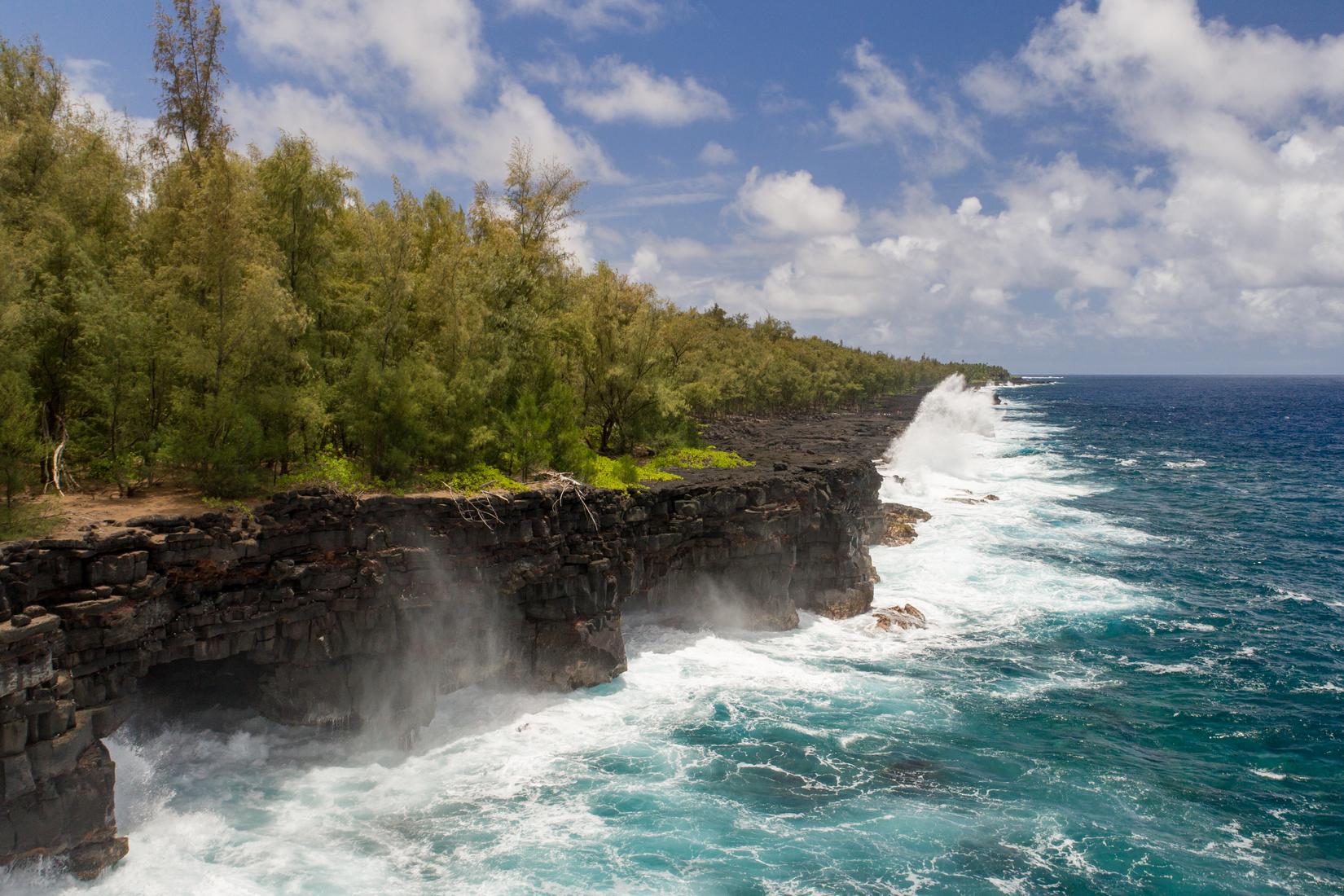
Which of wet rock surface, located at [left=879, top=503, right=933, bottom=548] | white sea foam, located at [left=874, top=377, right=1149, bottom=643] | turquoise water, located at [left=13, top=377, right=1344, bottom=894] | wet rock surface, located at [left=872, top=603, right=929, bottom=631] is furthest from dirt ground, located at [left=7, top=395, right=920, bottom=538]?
wet rock surface, located at [left=872, top=603, right=929, bottom=631]

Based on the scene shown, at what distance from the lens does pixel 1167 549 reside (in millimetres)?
56312

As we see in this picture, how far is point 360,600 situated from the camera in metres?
25.7

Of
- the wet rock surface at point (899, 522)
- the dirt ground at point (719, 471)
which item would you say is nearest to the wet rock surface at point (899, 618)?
the dirt ground at point (719, 471)

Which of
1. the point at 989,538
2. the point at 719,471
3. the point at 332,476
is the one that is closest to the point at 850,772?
the point at 719,471

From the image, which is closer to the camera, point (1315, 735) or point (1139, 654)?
point (1315, 735)

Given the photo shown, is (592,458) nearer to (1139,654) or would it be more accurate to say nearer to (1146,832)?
(1146,832)

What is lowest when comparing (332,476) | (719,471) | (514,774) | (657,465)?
(514,774)

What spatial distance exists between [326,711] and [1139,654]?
36.7 meters

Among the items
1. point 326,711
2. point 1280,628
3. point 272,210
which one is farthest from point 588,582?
point 1280,628

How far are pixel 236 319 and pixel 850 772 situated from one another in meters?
25.6

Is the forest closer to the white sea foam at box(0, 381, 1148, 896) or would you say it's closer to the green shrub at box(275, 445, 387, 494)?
the green shrub at box(275, 445, 387, 494)

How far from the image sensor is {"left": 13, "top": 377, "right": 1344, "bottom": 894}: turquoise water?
69.6ft

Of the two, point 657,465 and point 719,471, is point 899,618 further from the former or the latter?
point 657,465

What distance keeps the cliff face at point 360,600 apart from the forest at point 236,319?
257 cm
